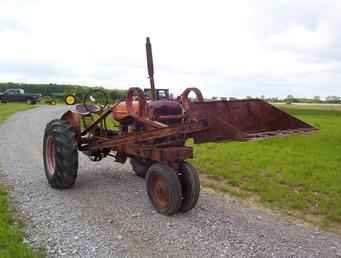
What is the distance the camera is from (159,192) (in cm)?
548

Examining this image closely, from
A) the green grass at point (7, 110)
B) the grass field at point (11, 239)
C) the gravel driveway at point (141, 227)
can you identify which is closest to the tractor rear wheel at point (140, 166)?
the gravel driveway at point (141, 227)

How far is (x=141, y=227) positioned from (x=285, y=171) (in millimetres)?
4166

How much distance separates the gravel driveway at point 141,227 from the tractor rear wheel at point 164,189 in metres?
0.14

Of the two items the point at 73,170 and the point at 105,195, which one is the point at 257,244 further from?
the point at 73,170

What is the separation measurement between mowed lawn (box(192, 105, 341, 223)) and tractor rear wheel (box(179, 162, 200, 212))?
62.0 inches

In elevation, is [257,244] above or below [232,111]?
below

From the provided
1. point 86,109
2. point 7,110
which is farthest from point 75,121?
point 7,110

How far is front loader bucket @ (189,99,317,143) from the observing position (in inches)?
192

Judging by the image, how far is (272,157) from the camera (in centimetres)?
955

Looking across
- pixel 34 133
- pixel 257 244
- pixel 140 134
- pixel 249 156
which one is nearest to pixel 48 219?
pixel 140 134

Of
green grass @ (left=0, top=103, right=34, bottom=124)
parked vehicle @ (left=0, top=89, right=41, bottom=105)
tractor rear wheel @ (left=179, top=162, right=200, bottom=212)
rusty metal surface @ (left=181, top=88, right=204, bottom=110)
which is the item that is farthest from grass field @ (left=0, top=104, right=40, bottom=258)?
parked vehicle @ (left=0, top=89, right=41, bottom=105)

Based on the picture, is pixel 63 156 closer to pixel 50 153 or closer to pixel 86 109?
pixel 50 153

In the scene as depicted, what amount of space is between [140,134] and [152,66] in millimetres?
1179

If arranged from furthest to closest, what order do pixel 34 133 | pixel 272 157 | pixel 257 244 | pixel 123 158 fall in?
pixel 34 133 < pixel 272 157 < pixel 123 158 < pixel 257 244
